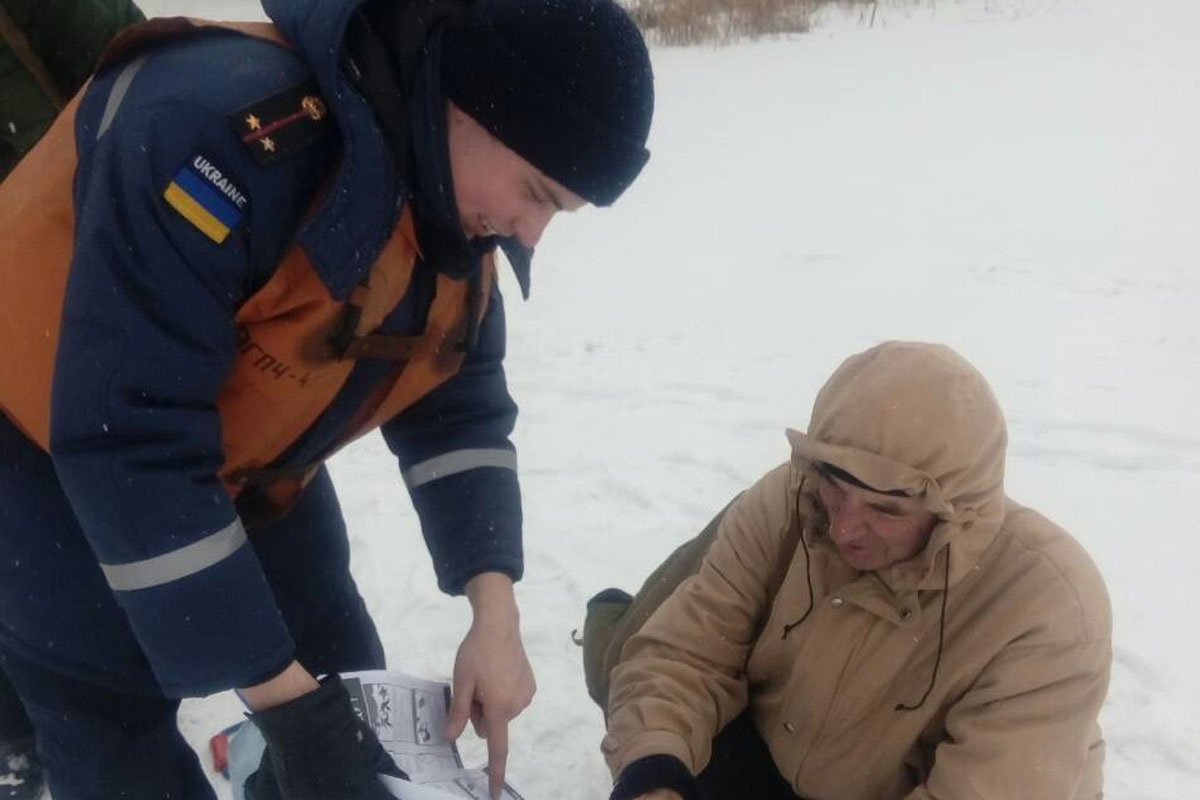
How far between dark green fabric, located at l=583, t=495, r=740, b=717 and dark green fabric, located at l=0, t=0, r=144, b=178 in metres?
1.31

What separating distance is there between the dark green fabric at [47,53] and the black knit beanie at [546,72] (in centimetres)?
102

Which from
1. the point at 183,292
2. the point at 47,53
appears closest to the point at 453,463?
the point at 183,292

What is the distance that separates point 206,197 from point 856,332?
381cm

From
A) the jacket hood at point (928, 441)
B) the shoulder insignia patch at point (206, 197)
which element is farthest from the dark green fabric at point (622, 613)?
the shoulder insignia patch at point (206, 197)

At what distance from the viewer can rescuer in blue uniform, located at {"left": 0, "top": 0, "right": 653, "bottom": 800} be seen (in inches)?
34.9

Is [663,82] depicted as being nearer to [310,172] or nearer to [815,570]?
[815,570]

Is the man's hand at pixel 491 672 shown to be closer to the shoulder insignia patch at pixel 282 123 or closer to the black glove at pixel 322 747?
the black glove at pixel 322 747

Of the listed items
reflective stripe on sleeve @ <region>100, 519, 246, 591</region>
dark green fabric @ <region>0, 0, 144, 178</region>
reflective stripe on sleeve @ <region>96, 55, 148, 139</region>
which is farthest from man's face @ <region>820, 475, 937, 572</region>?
dark green fabric @ <region>0, 0, 144, 178</region>

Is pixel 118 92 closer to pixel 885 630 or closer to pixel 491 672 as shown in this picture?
→ pixel 491 672

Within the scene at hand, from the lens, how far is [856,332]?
4.42m

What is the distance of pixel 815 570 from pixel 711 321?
9.75 ft

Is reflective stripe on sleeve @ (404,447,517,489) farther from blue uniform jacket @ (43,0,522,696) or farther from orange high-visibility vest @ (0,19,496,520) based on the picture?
blue uniform jacket @ (43,0,522,696)

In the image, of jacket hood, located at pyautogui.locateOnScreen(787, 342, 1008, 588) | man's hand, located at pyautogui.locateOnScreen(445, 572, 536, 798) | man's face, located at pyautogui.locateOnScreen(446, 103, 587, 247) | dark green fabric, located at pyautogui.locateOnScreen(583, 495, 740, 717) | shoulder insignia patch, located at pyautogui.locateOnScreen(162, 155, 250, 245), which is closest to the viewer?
shoulder insignia patch, located at pyautogui.locateOnScreen(162, 155, 250, 245)

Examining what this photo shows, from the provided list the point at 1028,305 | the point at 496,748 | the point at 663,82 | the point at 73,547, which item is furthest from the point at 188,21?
the point at 663,82
